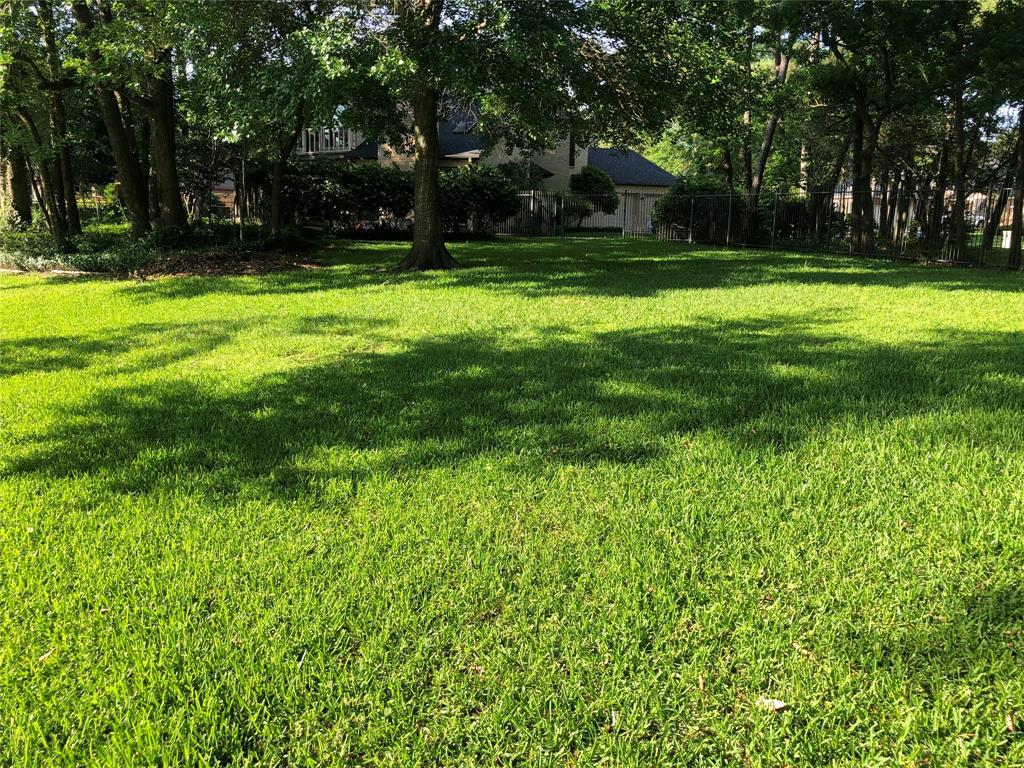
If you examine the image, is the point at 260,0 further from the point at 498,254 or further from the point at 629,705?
the point at 629,705

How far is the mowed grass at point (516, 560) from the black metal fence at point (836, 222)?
40.6 ft

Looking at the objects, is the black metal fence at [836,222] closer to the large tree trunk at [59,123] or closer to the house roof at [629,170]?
the house roof at [629,170]

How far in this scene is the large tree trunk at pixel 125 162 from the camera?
1500 cm

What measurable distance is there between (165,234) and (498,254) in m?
7.35

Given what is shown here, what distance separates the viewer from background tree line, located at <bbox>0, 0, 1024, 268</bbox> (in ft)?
32.9

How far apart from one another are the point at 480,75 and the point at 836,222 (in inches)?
523

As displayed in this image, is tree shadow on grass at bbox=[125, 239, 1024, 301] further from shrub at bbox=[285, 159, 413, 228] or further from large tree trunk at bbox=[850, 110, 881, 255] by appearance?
shrub at bbox=[285, 159, 413, 228]

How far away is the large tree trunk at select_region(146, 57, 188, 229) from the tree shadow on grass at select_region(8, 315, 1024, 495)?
39.1ft

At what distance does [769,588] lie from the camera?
2379 mm

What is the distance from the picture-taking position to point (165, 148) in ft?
50.3

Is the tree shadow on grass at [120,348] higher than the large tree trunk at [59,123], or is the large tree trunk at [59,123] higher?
the large tree trunk at [59,123]

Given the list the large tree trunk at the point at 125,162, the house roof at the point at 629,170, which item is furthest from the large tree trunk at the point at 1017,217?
the house roof at the point at 629,170

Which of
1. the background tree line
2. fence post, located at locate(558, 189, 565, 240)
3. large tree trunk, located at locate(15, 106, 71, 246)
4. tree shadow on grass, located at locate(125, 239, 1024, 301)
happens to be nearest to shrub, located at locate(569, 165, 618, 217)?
fence post, located at locate(558, 189, 565, 240)

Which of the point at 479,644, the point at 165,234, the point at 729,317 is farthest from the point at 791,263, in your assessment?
the point at 479,644
